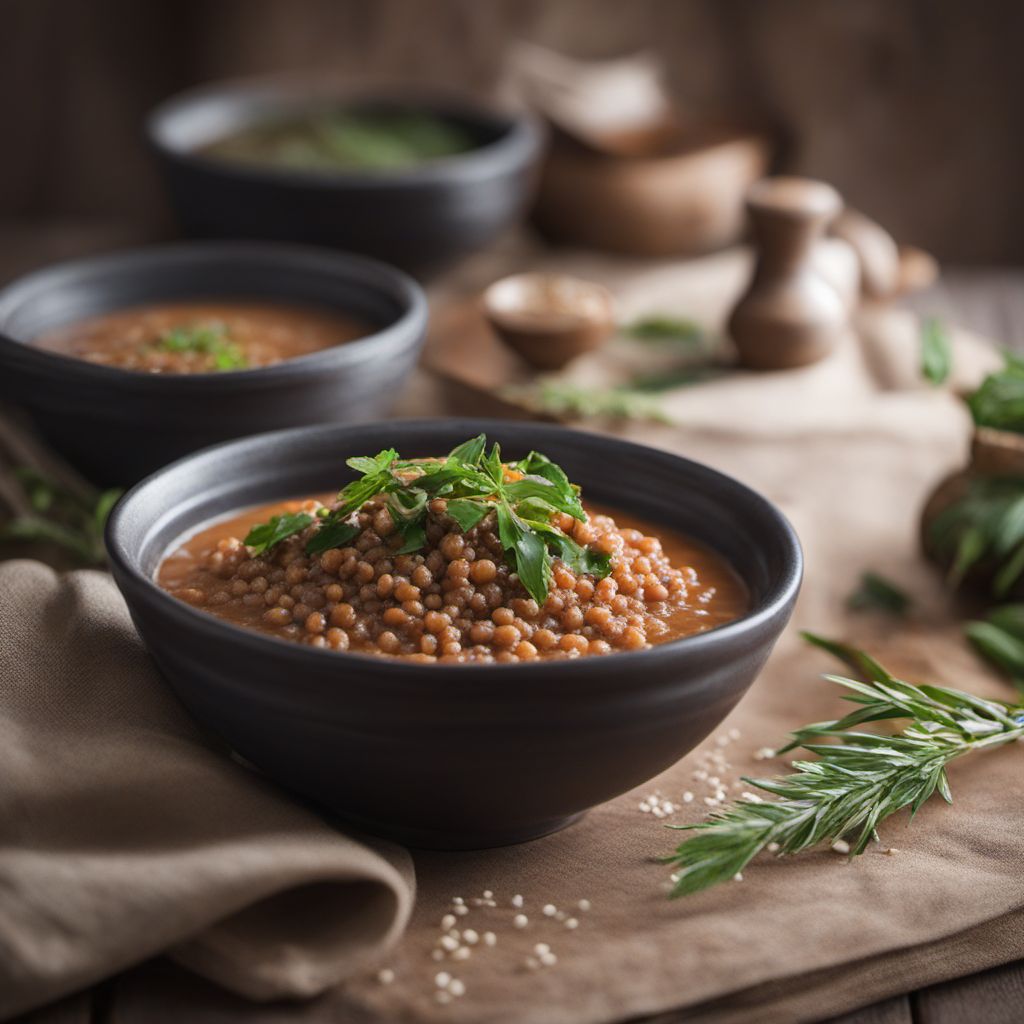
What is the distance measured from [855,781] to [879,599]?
36.5 inches

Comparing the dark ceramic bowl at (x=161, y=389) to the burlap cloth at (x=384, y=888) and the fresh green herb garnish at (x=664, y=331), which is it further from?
the fresh green herb garnish at (x=664, y=331)

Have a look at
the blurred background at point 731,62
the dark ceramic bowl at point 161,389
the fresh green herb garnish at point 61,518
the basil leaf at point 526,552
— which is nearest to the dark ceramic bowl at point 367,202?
the dark ceramic bowl at point 161,389

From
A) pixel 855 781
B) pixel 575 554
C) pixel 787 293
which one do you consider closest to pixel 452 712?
pixel 575 554

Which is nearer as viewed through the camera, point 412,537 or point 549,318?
point 412,537

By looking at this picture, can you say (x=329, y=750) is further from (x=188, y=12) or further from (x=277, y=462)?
(x=188, y=12)

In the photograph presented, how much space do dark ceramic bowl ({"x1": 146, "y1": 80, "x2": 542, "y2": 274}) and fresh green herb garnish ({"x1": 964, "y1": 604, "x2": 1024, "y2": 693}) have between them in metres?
1.91

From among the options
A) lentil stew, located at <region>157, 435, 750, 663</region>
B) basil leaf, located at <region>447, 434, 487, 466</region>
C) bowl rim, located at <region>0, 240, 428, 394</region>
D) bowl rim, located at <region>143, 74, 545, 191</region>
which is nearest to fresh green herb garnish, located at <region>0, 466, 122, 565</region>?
bowl rim, located at <region>0, 240, 428, 394</region>

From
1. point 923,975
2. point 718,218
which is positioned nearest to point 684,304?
point 718,218

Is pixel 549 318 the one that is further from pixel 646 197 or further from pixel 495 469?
pixel 495 469

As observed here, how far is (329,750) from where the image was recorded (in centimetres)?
186

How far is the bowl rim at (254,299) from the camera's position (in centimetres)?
276

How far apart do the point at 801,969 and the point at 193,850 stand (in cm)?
79

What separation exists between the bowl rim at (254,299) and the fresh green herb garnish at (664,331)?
2.50 ft

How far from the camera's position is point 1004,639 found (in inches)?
108
